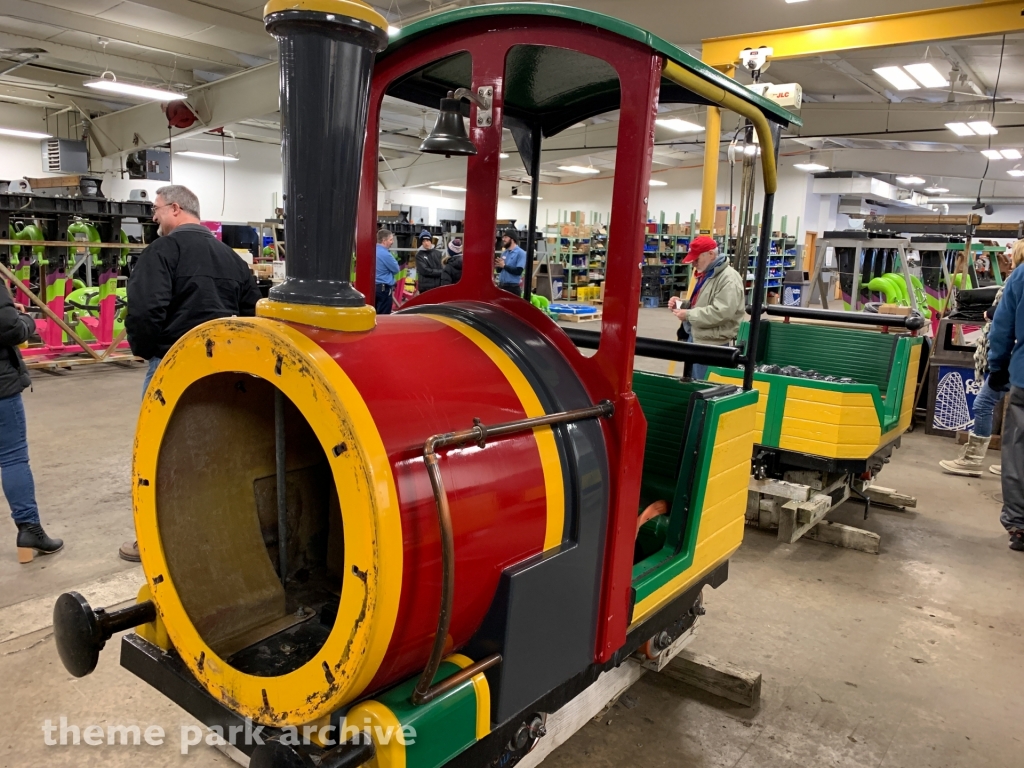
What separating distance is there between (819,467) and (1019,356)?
1458mm

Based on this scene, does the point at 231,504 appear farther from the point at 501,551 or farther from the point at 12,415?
the point at 12,415

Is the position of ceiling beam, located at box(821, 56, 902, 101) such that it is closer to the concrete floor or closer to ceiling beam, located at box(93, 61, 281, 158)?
ceiling beam, located at box(93, 61, 281, 158)

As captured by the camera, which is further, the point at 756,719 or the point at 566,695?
the point at 756,719

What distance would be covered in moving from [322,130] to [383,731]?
1.15m

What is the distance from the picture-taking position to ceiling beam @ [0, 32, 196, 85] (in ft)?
40.3

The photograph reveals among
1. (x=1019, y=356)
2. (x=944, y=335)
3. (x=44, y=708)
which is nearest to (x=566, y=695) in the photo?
(x=44, y=708)

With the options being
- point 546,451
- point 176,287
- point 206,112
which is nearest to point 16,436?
point 176,287

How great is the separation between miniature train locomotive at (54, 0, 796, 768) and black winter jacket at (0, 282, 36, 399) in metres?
2.40

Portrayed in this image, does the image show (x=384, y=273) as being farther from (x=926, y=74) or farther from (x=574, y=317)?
(x=926, y=74)

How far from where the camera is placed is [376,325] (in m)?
1.69

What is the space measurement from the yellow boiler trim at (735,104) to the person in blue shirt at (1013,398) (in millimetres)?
3054

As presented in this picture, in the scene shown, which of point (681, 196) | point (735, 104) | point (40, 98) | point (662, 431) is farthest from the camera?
point (681, 196)

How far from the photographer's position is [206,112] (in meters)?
13.3

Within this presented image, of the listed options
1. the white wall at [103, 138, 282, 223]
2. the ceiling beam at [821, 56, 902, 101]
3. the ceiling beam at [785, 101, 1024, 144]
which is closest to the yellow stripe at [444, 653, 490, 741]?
the ceiling beam at [821, 56, 902, 101]
